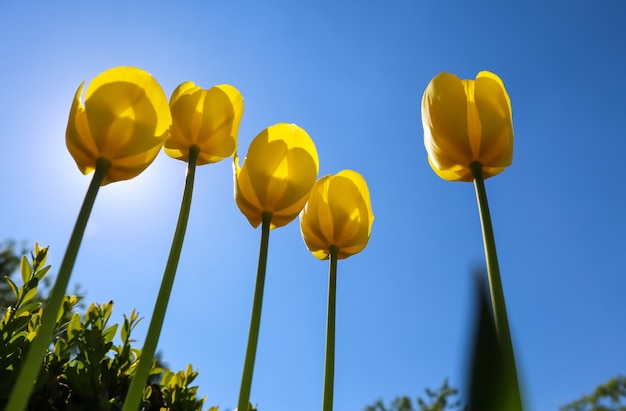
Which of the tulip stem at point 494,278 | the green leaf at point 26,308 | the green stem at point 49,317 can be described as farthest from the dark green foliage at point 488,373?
the green leaf at point 26,308

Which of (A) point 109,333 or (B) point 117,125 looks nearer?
(B) point 117,125

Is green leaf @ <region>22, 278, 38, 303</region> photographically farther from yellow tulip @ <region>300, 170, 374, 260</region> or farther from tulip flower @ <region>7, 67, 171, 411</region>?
yellow tulip @ <region>300, 170, 374, 260</region>

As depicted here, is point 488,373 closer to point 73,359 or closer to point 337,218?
point 337,218

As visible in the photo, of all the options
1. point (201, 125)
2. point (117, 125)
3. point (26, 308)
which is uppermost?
point (201, 125)

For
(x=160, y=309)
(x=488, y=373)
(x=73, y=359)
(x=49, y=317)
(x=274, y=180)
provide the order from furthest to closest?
1. (x=73, y=359)
2. (x=274, y=180)
3. (x=160, y=309)
4. (x=49, y=317)
5. (x=488, y=373)

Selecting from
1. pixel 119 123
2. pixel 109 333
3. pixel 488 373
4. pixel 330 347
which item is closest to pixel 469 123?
pixel 330 347

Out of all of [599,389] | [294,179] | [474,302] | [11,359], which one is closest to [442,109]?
[294,179]

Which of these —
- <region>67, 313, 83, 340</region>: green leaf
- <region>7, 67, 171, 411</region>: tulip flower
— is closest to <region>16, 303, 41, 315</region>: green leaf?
<region>67, 313, 83, 340</region>: green leaf
